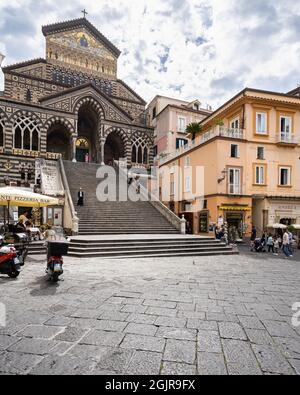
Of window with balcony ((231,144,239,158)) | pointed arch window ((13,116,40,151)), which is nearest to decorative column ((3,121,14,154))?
pointed arch window ((13,116,40,151))

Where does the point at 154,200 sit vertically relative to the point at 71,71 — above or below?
below

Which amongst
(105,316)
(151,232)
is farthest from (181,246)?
(105,316)

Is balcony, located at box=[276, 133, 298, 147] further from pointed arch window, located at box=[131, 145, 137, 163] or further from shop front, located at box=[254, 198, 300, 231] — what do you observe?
pointed arch window, located at box=[131, 145, 137, 163]

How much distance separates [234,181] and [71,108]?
20.7 metres

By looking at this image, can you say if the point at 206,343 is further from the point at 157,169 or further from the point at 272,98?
the point at 157,169

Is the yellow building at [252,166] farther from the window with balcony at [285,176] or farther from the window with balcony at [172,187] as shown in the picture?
the window with balcony at [172,187]

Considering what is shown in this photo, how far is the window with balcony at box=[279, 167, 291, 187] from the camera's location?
21325 mm

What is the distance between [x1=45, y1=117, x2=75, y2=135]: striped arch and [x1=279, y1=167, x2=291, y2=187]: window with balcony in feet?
A: 73.3

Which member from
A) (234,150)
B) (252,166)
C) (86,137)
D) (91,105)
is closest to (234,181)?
(252,166)

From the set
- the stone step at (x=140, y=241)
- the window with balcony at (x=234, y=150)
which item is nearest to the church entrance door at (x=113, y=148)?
the window with balcony at (x=234, y=150)

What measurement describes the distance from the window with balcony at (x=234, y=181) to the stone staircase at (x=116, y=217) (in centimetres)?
619

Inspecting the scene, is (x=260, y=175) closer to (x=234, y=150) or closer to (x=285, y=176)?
(x=285, y=176)

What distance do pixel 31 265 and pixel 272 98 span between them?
22.2 metres
